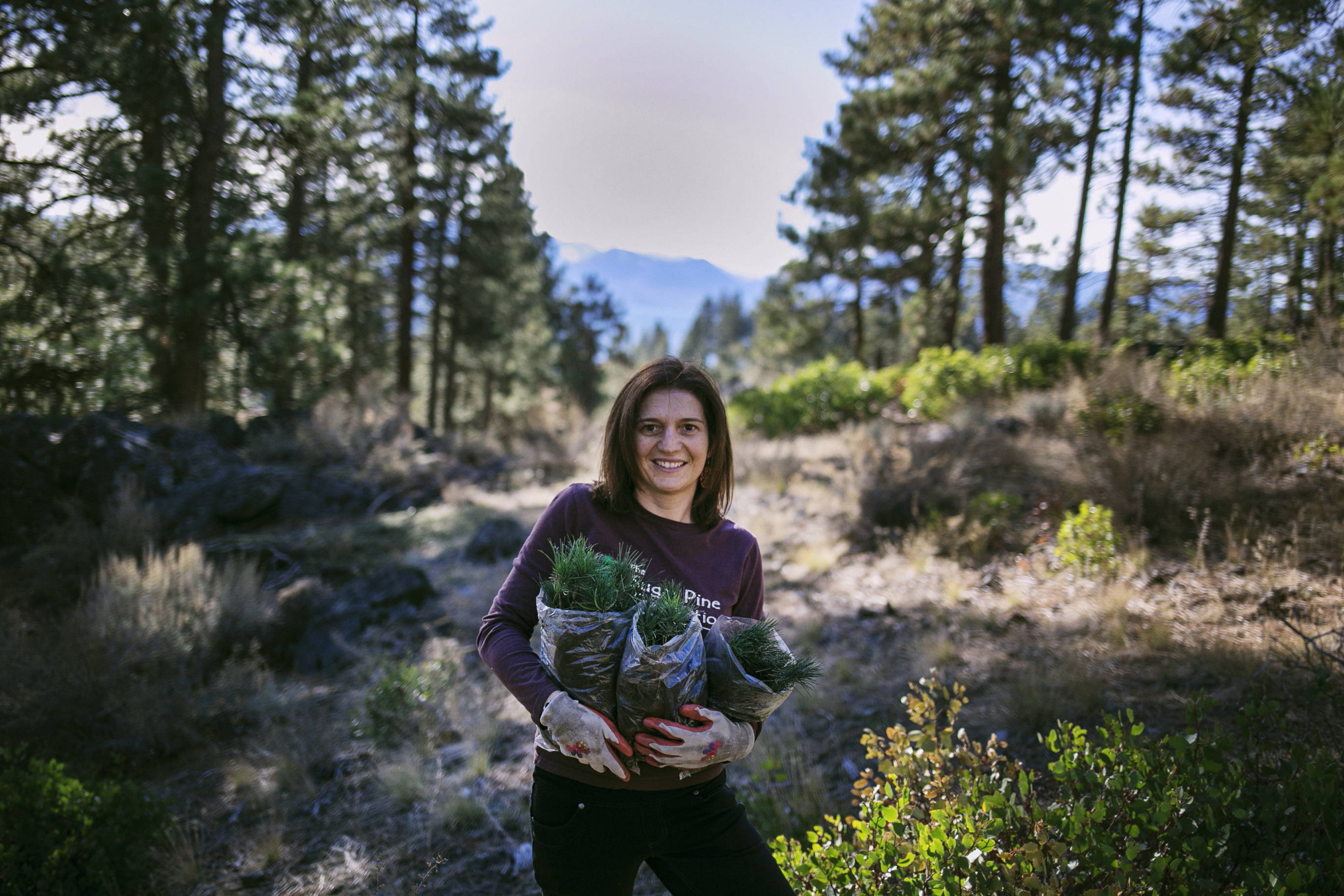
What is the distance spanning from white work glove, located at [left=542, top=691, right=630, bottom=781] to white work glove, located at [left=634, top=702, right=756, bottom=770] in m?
0.06

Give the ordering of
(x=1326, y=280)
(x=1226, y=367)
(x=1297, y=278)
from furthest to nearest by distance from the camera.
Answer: (x=1297, y=278) → (x=1226, y=367) → (x=1326, y=280)

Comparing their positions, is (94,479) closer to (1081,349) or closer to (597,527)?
(597,527)

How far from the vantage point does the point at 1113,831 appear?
2.00 metres

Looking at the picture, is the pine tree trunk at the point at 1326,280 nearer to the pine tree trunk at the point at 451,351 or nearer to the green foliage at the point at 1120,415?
the green foliage at the point at 1120,415

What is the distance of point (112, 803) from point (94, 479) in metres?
6.68

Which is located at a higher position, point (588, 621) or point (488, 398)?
point (588, 621)

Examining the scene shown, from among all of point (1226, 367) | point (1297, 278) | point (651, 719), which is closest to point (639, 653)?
point (651, 719)

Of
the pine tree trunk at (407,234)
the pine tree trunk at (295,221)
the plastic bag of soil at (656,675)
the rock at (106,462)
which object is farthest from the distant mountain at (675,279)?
the rock at (106,462)

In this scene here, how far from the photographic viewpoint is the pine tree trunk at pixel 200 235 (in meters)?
10.2

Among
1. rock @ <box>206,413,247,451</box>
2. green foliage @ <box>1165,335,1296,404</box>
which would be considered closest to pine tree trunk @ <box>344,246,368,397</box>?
rock @ <box>206,413,247,451</box>

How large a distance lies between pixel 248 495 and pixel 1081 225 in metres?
19.3

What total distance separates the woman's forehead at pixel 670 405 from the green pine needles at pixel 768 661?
0.63m

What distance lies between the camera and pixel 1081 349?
11.3 m

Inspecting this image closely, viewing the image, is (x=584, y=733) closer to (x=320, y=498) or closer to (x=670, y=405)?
(x=670, y=405)
